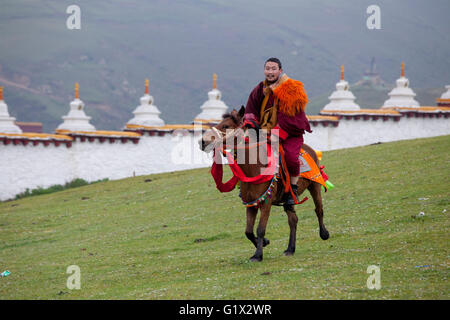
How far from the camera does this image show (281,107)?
1259cm

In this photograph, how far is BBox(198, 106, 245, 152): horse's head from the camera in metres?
11.5

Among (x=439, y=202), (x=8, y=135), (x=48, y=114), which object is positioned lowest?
(x=439, y=202)

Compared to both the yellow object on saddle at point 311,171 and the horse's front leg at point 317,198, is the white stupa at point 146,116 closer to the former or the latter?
the horse's front leg at point 317,198

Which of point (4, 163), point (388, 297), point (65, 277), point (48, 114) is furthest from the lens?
point (48, 114)

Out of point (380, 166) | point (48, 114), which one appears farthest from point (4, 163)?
point (48, 114)

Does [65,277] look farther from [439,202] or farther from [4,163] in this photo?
[4,163]

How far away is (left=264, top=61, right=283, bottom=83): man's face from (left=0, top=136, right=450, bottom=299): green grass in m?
3.58

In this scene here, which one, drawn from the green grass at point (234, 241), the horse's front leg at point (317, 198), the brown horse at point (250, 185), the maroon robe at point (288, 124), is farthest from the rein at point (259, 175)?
the horse's front leg at point (317, 198)

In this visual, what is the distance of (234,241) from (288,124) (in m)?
5.37

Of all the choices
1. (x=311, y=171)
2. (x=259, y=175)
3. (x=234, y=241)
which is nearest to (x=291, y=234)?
(x=311, y=171)

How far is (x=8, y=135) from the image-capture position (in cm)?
3950

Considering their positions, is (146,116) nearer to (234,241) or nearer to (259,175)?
(234,241)

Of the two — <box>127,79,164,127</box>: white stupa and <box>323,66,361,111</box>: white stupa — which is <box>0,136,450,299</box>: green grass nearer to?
<box>323,66,361,111</box>: white stupa

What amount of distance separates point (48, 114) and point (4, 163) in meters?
122
